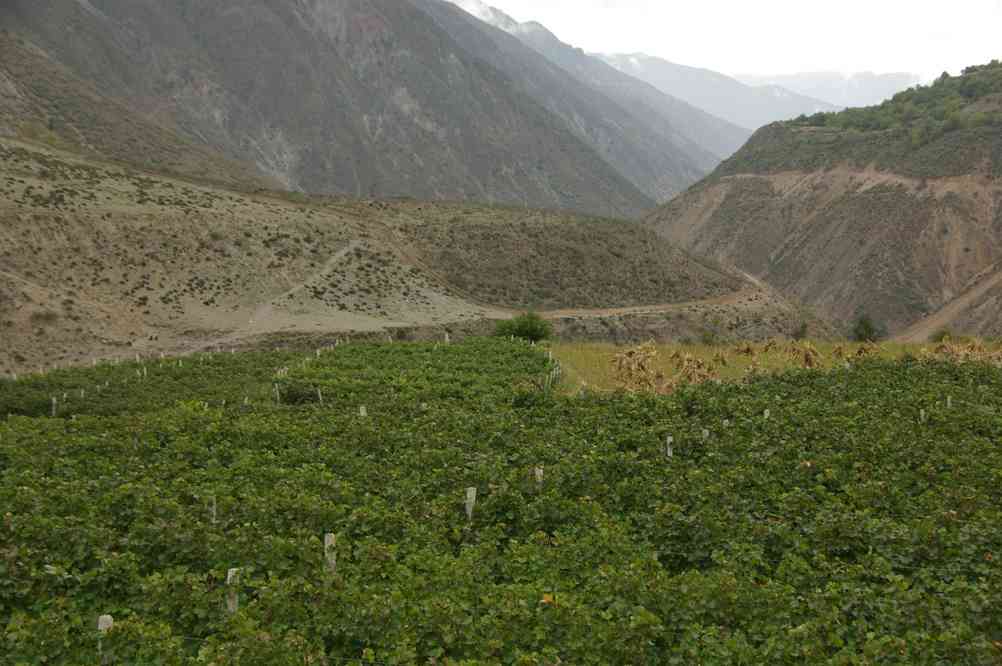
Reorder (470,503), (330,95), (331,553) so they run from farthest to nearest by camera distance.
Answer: (330,95)
(470,503)
(331,553)

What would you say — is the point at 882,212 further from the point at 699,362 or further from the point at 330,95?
the point at 330,95

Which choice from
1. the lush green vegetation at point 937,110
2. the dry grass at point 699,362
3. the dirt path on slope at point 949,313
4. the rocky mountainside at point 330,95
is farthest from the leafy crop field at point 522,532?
the rocky mountainside at point 330,95

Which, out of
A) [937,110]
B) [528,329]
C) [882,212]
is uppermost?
[937,110]

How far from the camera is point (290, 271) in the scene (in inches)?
2313

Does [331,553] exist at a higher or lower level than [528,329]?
higher

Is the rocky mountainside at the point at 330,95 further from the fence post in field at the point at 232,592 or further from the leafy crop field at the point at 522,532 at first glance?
the fence post in field at the point at 232,592

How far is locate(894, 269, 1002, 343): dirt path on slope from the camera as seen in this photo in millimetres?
67688

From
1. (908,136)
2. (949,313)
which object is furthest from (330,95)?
(949,313)

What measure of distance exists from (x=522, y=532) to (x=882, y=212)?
8653 cm

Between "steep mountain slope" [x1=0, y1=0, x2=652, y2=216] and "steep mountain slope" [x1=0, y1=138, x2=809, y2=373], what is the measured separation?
70903mm

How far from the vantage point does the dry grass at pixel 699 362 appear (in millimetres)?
26266

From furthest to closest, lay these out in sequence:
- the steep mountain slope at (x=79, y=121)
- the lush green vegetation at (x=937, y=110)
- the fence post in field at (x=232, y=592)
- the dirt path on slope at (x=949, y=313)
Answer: the lush green vegetation at (x=937, y=110), the steep mountain slope at (x=79, y=121), the dirt path on slope at (x=949, y=313), the fence post in field at (x=232, y=592)

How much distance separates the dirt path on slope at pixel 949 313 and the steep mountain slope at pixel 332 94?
9859cm

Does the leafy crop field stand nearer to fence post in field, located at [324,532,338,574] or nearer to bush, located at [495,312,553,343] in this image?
fence post in field, located at [324,532,338,574]
